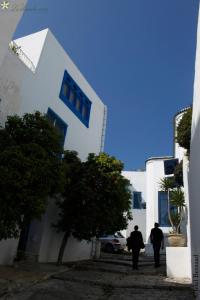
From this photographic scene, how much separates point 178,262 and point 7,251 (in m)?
5.47

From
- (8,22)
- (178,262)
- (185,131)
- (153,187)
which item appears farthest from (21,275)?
(153,187)

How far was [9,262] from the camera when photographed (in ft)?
33.1

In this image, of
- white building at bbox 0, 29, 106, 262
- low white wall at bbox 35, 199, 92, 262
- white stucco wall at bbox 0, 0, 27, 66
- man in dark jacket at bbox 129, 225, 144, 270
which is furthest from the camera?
low white wall at bbox 35, 199, 92, 262

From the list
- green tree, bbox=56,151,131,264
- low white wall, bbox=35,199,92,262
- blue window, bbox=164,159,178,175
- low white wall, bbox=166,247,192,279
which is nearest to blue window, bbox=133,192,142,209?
blue window, bbox=164,159,178,175

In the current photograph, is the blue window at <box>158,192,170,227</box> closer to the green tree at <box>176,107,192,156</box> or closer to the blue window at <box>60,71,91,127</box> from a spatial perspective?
the blue window at <box>60,71,91,127</box>

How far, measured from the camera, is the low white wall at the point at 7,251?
9.84 metres

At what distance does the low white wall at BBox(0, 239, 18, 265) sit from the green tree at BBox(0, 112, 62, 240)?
176 cm

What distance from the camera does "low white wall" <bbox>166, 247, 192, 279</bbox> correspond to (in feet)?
32.4

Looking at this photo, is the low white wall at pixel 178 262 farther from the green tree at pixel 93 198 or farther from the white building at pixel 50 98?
the white building at pixel 50 98

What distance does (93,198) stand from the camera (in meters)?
11.3

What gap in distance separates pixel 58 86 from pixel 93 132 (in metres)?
4.06

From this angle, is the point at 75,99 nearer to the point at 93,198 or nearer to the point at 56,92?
the point at 56,92

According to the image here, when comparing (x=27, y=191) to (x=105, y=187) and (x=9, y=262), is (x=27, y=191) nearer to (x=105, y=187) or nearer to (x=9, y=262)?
(x=9, y=262)

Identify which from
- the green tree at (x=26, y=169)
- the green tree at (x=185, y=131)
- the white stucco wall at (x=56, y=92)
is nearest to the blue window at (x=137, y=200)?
the white stucco wall at (x=56, y=92)
